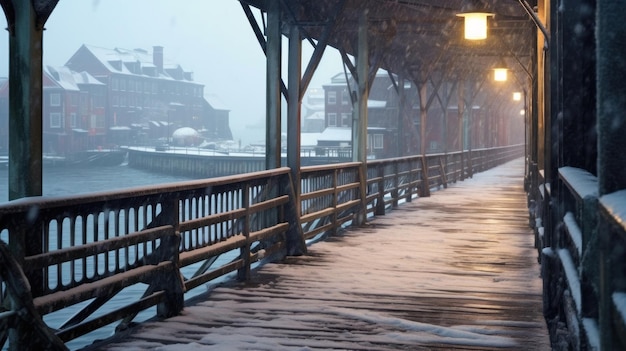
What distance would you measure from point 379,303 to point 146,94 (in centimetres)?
11710

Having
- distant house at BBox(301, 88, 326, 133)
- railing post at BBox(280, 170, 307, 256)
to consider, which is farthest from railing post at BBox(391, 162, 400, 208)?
distant house at BBox(301, 88, 326, 133)

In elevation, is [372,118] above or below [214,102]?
below

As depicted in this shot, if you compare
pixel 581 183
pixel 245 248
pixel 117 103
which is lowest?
pixel 245 248

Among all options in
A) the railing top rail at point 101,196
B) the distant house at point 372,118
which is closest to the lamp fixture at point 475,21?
the railing top rail at point 101,196

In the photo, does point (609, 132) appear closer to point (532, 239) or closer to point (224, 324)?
point (224, 324)

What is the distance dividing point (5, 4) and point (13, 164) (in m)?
1.02

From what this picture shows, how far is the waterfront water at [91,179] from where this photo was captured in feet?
234

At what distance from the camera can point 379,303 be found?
7434mm

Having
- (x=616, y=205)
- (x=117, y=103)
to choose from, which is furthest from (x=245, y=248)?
(x=117, y=103)

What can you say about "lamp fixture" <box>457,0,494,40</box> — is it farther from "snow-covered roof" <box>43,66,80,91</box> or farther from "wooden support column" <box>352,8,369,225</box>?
"snow-covered roof" <box>43,66,80,91</box>

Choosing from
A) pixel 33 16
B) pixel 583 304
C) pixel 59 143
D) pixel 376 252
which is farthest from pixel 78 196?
pixel 59 143

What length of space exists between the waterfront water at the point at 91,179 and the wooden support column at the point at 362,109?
5297 centimetres

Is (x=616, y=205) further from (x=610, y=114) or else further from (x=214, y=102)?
(x=214, y=102)

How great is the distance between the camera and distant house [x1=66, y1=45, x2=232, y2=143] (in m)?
114
